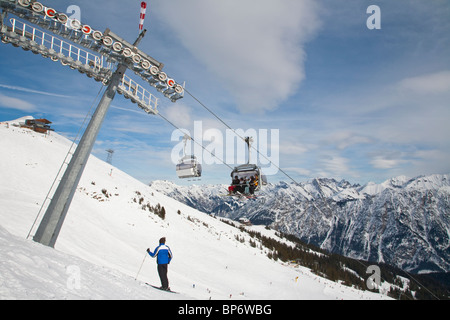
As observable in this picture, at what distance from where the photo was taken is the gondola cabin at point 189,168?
55.6 ft

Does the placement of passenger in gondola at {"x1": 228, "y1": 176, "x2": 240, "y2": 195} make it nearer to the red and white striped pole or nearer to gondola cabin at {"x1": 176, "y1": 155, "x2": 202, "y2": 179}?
gondola cabin at {"x1": 176, "y1": 155, "x2": 202, "y2": 179}

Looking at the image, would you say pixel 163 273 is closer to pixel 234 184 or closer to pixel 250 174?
pixel 234 184

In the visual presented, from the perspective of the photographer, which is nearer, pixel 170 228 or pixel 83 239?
pixel 83 239

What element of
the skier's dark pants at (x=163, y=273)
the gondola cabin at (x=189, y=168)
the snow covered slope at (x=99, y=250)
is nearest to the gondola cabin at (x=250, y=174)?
the gondola cabin at (x=189, y=168)

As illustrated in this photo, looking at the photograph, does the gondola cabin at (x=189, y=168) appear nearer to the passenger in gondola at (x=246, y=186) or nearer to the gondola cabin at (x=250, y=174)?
the gondola cabin at (x=250, y=174)

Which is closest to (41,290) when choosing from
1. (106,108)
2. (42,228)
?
(42,228)

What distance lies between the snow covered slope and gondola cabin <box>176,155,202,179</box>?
5.86 metres

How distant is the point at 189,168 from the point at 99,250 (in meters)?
10.1

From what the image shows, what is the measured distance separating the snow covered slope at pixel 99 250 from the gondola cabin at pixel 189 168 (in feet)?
19.2

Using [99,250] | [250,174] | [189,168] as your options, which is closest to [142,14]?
[189,168]

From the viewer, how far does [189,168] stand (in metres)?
17.0
